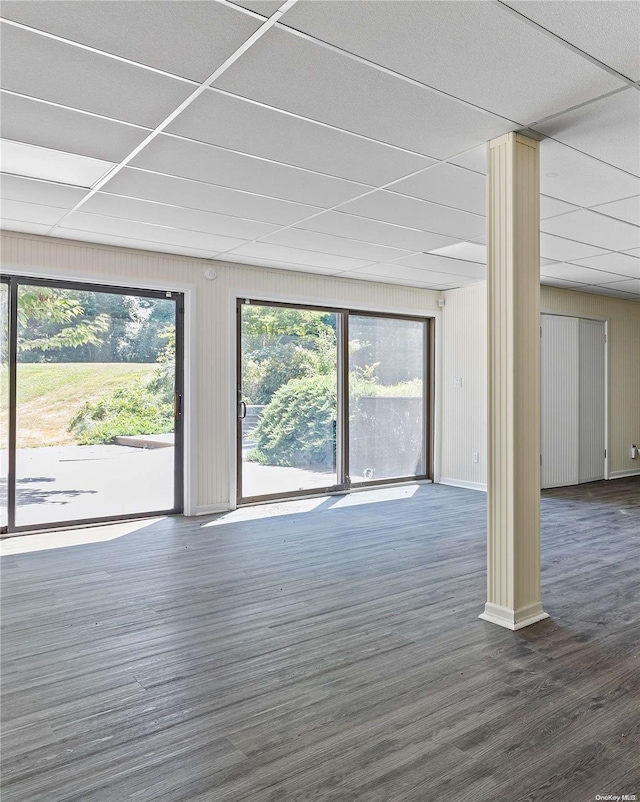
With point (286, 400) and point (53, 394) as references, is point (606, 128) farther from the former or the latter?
point (53, 394)

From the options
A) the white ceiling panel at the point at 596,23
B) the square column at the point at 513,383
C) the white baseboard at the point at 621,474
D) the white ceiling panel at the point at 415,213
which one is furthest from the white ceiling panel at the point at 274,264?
the white baseboard at the point at 621,474

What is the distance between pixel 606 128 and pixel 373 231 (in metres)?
2.20

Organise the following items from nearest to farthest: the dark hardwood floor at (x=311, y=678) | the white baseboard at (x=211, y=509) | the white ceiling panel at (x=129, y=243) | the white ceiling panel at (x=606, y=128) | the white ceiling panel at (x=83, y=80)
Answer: the dark hardwood floor at (x=311, y=678) < the white ceiling panel at (x=83, y=80) < the white ceiling panel at (x=606, y=128) < the white ceiling panel at (x=129, y=243) < the white baseboard at (x=211, y=509)

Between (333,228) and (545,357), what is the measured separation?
388 centimetres

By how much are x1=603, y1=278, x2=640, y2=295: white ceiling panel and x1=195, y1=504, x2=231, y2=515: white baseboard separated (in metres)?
5.38

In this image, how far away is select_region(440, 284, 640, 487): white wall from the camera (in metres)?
7.47

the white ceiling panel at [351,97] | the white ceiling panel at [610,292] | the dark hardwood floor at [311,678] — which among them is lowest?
the dark hardwood floor at [311,678]

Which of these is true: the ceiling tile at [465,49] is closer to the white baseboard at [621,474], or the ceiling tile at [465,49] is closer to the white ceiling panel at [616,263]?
the white ceiling panel at [616,263]

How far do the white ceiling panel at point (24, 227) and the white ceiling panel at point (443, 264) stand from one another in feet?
10.9

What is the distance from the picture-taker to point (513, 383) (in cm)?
307

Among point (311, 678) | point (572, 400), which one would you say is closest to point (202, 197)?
point (311, 678)

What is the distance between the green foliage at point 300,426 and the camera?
6586 mm

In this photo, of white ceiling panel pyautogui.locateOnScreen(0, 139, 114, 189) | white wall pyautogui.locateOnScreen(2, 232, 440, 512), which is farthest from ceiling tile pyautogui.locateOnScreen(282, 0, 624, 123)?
white wall pyautogui.locateOnScreen(2, 232, 440, 512)

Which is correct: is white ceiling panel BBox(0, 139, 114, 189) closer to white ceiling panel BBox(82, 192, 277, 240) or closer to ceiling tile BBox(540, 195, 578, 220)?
white ceiling panel BBox(82, 192, 277, 240)
